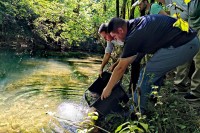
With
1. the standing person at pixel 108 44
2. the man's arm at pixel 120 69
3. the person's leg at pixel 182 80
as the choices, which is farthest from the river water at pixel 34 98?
the person's leg at pixel 182 80

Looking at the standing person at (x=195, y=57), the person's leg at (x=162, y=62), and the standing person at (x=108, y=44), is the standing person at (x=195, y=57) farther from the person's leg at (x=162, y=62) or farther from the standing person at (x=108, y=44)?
the standing person at (x=108, y=44)

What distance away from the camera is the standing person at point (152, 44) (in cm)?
304

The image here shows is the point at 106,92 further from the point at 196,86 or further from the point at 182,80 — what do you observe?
the point at 182,80

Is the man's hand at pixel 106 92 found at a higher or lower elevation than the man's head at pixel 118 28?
lower

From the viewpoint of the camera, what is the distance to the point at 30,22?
1705cm

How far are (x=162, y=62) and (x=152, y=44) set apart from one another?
0.28 metres

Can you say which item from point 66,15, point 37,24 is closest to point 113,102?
point 66,15

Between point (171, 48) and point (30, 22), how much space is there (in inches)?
589

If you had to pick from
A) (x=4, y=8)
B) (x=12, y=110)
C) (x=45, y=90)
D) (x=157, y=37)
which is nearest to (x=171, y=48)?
(x=157, y=37)

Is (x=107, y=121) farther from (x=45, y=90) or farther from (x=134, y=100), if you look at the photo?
(x=45, y=90)

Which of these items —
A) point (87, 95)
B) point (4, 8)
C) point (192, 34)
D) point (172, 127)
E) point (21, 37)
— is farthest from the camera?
point (21, 37)

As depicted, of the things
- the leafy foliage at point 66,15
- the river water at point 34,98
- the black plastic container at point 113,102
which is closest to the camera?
the black plastic container at point 113,102

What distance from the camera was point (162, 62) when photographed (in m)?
3.26

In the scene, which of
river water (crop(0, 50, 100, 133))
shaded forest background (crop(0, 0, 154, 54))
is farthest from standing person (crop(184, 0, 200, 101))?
shaded forest background (crop(0, 0, 154, 54))
